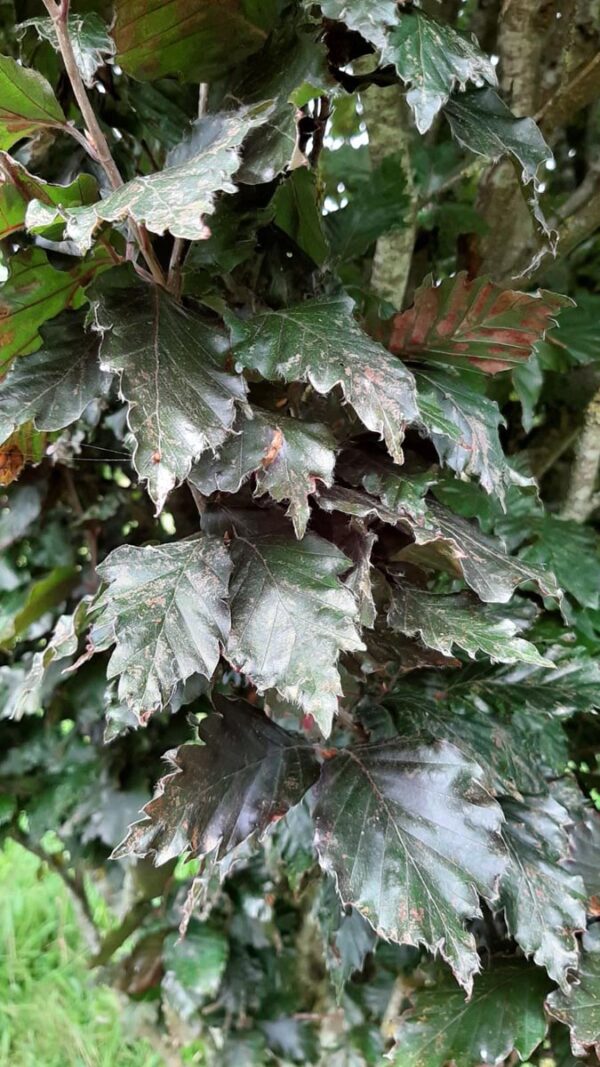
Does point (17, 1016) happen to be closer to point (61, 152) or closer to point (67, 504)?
point (67, 504)

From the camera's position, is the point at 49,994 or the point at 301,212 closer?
the point at 301,212

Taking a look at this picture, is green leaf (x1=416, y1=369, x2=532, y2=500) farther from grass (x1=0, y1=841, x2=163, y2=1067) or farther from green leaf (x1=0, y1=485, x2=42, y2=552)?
grass (x1=0, y1=841, x2=163, y2=1067)

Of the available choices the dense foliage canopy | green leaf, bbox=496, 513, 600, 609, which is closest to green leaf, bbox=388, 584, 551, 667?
the dense foliage canopy

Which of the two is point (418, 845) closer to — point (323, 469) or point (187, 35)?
point (323, 469)

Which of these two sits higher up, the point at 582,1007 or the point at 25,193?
the point at 25,193

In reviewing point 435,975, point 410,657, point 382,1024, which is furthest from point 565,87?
point 382,1024

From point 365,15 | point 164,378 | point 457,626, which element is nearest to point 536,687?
point 457,626

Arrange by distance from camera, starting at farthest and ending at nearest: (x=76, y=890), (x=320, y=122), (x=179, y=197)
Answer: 1. (x=76, y=890)
2. (x=320, y=122)
3. (x=179, y=197)
